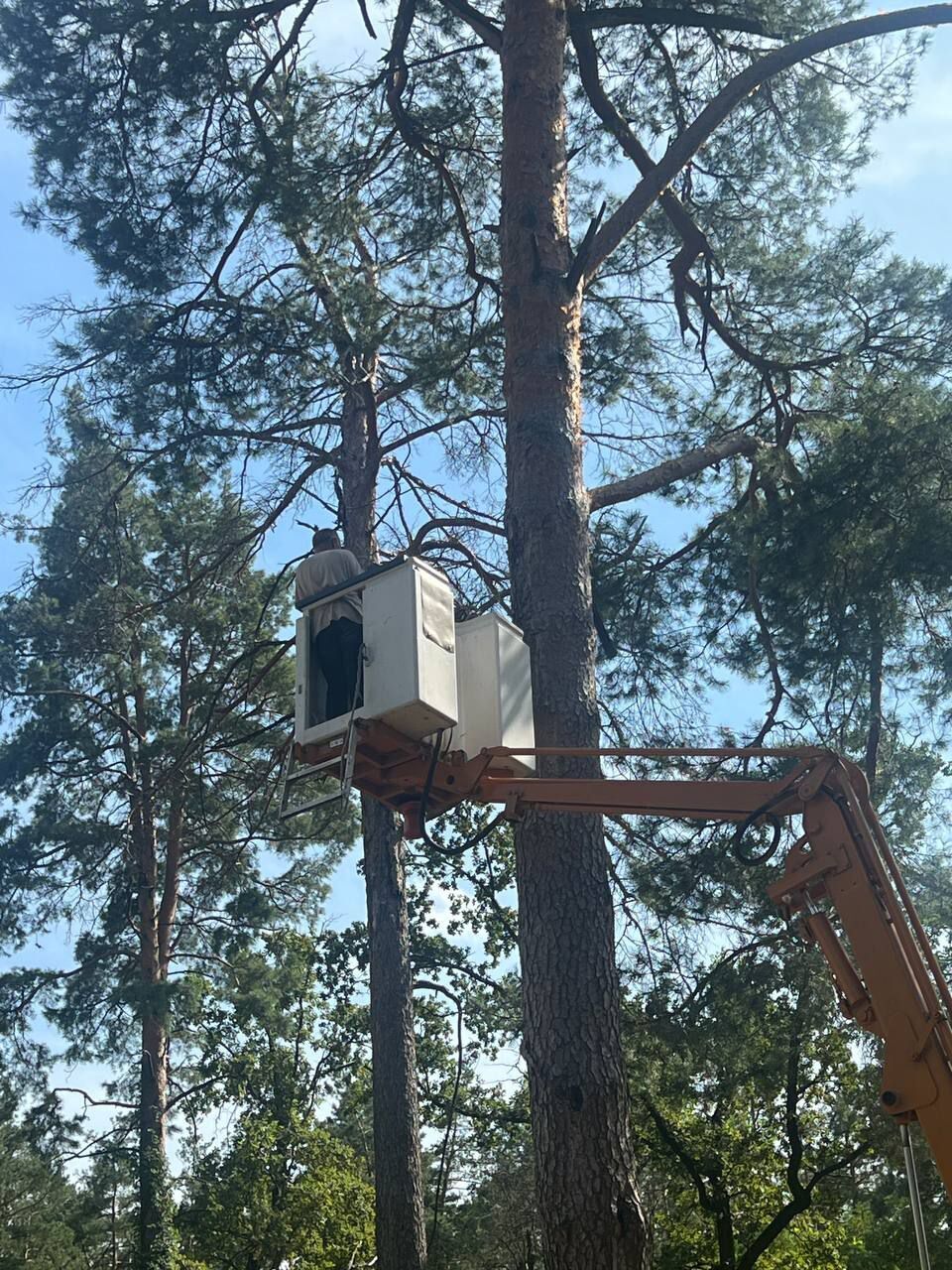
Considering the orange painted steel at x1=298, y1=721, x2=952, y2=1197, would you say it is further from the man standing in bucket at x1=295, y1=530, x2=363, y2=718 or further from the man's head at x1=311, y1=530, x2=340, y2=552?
the man's head at x1=311, y1=530, x2=340, y2=552

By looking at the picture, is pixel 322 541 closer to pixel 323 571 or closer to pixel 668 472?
pixel 323 571

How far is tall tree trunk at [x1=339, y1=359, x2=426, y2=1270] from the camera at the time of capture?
9648 millimetres

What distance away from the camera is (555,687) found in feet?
19.1

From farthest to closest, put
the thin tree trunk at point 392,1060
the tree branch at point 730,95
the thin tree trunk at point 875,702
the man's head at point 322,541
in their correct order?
the thin tree trunk at point 392,1060, the thin tree trunk at point 875,702, the tree branch at point 730,95, the man's head at point 322,541

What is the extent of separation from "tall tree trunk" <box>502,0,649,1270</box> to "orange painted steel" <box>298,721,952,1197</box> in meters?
0.32

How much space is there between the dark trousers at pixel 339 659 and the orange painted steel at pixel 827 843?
0.21m

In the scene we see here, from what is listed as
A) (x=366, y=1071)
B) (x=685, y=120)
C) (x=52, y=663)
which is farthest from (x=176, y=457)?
(x=366, y=1071)

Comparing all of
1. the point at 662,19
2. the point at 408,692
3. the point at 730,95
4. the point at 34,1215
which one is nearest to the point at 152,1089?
the point at 34,1215

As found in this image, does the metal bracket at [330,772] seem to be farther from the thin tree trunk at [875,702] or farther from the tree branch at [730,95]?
the thin tree trunk at [875,702]

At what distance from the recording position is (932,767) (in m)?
9.55

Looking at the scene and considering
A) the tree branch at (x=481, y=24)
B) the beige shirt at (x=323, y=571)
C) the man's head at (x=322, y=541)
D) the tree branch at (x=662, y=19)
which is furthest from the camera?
the tree branch at (x=481, y=24)

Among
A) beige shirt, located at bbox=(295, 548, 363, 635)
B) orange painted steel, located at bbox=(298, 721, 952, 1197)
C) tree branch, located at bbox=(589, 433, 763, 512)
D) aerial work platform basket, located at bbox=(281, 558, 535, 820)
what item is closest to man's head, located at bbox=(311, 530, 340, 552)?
beige shirt, located at bbox=(295, 548, 363, 635)

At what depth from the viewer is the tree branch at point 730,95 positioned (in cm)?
690

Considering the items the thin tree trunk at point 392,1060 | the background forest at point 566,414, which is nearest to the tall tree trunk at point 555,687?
the background forest at point 566,414
